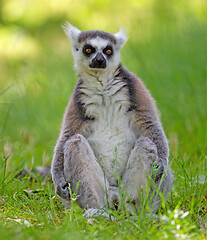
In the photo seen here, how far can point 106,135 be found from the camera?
162 inches

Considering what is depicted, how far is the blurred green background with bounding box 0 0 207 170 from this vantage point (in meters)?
6.46

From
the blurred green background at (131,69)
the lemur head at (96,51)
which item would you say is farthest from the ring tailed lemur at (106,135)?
the blurred green background at (131,69)

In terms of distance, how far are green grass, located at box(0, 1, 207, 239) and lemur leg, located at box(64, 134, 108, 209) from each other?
21cm

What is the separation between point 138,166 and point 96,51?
123 cm

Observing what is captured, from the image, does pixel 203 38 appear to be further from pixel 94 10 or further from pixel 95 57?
pixel 94 10

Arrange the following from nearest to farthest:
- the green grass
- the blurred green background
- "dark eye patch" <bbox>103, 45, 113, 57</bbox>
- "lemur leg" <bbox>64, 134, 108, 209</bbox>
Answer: the green grass
"lemur leg" <bbox>64, 134, 108, 209</bbox>
"dark eye patch" <bbox>103, 45, 113, 57</bbox>
the blurred green background

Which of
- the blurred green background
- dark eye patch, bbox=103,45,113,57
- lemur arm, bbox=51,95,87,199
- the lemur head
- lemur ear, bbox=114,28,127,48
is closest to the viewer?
lemur arm, bbox=51,95,87,199

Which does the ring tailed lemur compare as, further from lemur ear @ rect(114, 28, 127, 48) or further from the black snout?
lemur ear @ rect(114, 28, 127, 48)

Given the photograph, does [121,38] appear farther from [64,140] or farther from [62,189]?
[62,189]

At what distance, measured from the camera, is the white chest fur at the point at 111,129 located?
4105 millimetres

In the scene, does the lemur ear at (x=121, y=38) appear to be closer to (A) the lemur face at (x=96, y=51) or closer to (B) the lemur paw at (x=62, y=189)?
(A) the lemur face at (x=96, y=51)

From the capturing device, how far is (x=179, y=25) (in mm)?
9062

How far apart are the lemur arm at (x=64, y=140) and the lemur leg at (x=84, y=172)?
0.30ft

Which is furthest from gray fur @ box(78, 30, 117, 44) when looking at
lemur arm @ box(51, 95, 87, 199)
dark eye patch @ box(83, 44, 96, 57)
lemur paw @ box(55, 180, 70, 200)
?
lemur paw @ box(55, 180, 70, 200)
